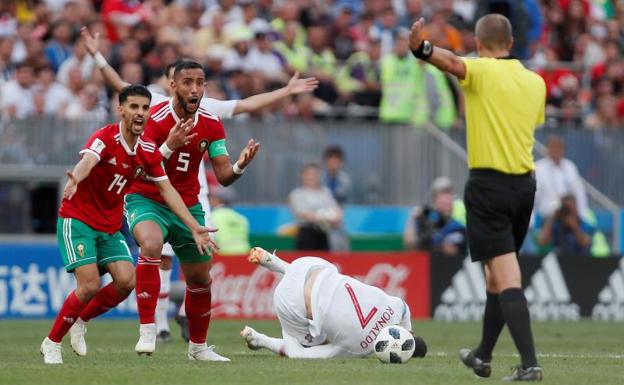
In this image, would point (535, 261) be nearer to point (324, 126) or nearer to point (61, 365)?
point (324, 126)

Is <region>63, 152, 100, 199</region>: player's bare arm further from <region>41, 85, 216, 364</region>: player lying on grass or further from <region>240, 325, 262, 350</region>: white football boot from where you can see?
<region>240, 325, 262, 350</region>: white football boot

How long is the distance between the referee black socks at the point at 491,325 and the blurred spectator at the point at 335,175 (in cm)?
1122

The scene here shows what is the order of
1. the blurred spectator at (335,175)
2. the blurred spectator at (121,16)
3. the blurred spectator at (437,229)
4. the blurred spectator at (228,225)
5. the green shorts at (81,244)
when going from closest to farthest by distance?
1. the green shorts at (81,244)
2. the blurred spectator at (228,225)
3. the blurred spectator at (437,229)
4. the blurred spectator at (335,175)
5. the blurred spectator at (121,16)

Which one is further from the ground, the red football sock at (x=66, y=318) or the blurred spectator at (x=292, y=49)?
the blurred spectator at (x=292, y=49)

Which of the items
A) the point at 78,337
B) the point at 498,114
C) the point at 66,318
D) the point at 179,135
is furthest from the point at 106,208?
the point at 498,114

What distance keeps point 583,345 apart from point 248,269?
6.30m

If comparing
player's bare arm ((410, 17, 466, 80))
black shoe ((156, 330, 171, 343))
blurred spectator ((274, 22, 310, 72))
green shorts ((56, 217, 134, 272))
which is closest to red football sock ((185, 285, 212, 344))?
green shorts ((56, 217, 134, 272))

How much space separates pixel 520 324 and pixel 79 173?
11.5 ft

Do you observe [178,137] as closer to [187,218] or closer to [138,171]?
[138,171]

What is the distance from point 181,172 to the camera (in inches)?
474

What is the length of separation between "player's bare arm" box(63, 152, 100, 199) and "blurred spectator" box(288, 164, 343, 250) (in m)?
9.59

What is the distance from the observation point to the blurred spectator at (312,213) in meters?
20.5

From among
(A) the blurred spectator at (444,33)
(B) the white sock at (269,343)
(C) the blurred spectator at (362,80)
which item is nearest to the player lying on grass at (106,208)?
(B) the white sock at (269,343)

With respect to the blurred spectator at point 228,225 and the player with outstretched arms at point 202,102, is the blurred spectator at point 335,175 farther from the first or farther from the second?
A: the player with outstretched arms at point 202,102
